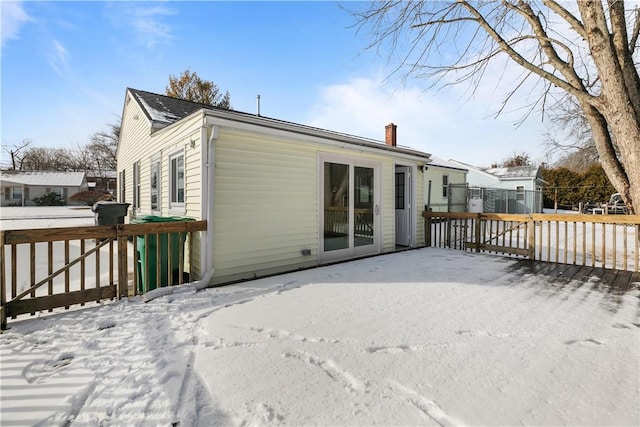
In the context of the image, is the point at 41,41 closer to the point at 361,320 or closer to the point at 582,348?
the point at 361,320

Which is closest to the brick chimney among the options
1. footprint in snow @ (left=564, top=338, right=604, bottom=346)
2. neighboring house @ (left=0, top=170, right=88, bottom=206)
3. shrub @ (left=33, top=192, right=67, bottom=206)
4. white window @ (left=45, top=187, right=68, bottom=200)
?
footprint in snow @ (left=564, top=338, right=604, bottom=346)

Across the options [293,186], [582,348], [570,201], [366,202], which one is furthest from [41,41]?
[570,201]

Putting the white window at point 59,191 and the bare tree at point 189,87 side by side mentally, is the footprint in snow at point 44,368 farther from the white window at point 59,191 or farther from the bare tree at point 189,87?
the white window at point 59,191

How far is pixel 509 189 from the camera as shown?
2056 centimetres

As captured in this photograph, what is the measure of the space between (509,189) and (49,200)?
44.2m

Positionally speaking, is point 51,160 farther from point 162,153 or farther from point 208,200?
point 208,200

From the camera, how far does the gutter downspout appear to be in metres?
4.42

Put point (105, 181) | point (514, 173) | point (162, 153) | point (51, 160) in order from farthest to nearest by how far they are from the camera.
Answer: point (51, 160)
point (105, 181)
point (514, 173)
point (162, 153)

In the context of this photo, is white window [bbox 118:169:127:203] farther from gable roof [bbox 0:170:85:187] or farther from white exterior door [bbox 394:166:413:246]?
gable roof [bbox 0:170:85:187]

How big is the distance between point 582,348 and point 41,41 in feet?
42.7

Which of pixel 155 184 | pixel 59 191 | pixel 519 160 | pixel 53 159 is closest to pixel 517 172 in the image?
pixel 519 160

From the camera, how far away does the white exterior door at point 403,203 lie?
26.2ft

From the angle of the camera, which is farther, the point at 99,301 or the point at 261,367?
the point at 99,301

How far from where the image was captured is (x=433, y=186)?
17344mm
